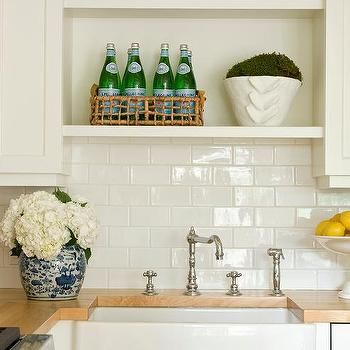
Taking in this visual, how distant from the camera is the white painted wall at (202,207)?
3.44 metres

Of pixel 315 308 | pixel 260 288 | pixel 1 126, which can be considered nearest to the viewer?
pixel 315 308

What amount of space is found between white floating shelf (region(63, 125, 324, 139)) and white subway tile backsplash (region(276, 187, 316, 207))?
1.09 feet

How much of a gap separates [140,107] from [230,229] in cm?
63

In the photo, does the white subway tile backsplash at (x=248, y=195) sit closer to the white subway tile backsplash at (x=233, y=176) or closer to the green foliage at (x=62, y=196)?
the white subway tile backsplash at (x=233, y=176)

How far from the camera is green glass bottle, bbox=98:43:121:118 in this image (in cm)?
326

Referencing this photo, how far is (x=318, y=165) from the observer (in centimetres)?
330

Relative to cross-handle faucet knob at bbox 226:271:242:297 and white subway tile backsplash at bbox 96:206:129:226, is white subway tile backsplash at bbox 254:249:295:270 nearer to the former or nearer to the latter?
cross-handle faucet knob at bbox 226:271:242:297

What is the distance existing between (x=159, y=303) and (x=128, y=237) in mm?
354

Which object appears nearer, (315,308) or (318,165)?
(315,308)

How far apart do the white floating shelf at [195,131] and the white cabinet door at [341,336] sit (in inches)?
28.7

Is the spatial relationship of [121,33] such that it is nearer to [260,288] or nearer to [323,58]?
[323,58]

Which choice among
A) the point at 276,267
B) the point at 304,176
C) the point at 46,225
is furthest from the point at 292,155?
the point at 46,225

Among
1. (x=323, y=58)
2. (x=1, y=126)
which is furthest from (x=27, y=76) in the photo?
(x=323, y=58)

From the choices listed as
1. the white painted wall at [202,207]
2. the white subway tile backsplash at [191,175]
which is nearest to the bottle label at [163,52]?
the white painted wall at [202,207]
